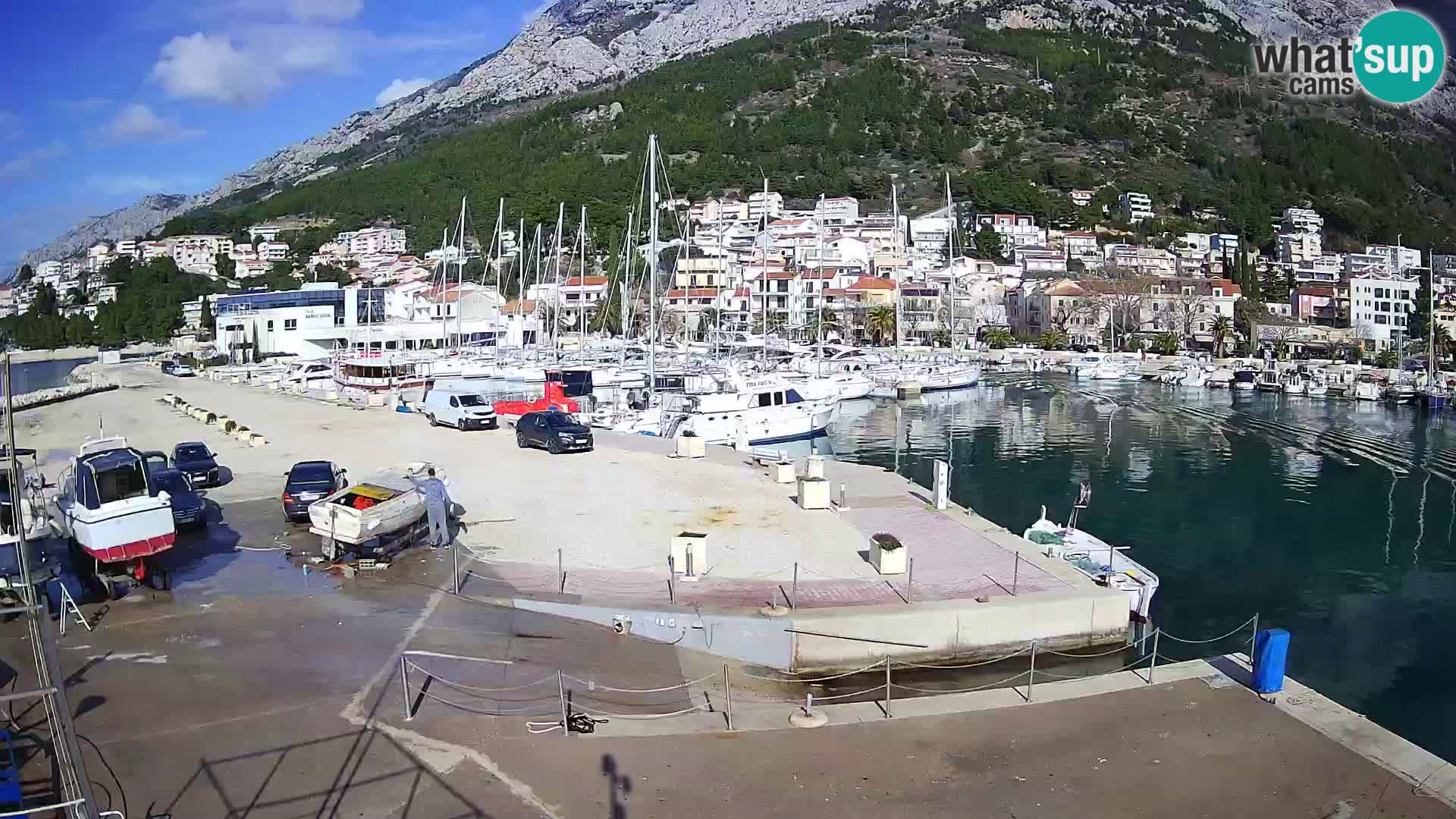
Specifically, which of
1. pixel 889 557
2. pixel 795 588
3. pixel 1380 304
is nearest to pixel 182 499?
pixel 795 588

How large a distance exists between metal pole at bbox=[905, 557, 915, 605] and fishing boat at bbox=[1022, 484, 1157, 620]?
266 centimetres

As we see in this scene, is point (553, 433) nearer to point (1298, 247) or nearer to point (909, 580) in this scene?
point (909, 580)

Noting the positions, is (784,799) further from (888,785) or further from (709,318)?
(709,318)

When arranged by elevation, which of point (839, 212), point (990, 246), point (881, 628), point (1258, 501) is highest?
point (839, 212)

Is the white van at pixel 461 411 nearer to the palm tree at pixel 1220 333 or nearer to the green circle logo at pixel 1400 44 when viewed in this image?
the palm tree at pixel 1220 333

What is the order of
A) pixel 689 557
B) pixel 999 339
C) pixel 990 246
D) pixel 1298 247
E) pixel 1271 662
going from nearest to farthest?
pixel 1271 662
pixel 689 557
pixel 999 339
pixel 990 246
pixel 1298 247

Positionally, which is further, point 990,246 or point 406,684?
point 990,246

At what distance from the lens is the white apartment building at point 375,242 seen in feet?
580

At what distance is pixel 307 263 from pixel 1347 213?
180 m

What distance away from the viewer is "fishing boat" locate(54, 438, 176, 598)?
14.6m

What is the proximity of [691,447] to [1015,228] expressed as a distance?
146 m

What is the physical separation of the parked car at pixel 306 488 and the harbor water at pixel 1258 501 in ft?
50.8

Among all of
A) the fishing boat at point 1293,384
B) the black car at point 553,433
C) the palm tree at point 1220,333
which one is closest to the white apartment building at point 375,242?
the palm tree at point 1220,333

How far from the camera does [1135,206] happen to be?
177125 mm
